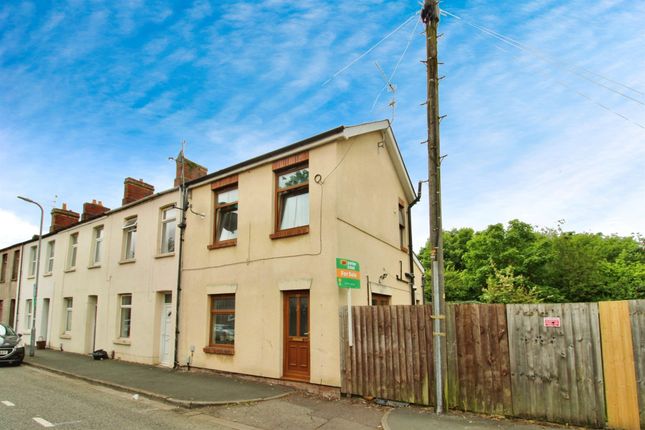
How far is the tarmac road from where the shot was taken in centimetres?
711

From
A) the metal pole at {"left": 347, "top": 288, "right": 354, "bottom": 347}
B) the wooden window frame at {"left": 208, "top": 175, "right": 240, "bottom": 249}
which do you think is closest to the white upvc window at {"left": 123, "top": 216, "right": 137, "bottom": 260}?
the wooden window frame at {"left": 208, "top": 175, "right": 240, "bottom": 249}

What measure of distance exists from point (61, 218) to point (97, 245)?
6.19 m

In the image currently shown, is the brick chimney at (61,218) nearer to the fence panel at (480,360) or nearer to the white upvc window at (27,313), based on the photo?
the white upvc window at (27,313)

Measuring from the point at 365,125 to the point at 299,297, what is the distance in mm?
5041

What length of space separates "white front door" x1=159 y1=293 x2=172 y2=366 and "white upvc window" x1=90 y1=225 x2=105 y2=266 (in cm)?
590

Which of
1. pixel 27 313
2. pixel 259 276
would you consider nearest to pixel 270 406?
pixel 259 276

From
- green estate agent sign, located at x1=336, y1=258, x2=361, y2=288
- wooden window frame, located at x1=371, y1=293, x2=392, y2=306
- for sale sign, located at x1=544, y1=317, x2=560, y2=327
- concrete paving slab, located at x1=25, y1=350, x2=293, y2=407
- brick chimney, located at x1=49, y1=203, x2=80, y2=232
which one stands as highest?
brick chimney, located at x1=49, y1=203, x2=80, y2=232

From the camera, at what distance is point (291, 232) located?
10766 mm

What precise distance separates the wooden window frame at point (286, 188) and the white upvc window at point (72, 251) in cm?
1430

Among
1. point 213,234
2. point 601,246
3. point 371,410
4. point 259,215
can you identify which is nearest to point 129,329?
point 213,234

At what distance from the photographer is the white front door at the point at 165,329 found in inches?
561

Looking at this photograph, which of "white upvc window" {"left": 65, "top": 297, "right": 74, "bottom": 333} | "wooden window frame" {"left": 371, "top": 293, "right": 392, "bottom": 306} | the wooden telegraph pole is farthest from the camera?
"white upvc window" {"left": 65, "top": 297, "right": 74, "bottom": 333}

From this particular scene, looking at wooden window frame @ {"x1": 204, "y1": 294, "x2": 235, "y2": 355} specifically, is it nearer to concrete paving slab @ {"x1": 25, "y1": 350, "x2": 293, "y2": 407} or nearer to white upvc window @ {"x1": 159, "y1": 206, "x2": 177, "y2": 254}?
concrete paving slab @ {"x1": 25, "y1": 350, "x2": 293, "y2": 407}

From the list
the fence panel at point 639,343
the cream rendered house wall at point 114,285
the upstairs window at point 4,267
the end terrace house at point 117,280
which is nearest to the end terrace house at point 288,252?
the end terrace house at point 117,280
